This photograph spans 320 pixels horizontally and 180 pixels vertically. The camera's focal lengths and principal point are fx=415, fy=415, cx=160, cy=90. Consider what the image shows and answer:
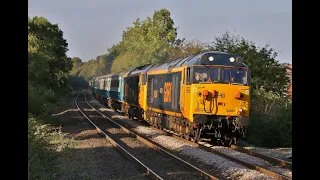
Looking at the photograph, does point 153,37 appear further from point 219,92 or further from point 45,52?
point 219,92

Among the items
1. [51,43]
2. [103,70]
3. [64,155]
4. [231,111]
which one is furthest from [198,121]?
[103,70]

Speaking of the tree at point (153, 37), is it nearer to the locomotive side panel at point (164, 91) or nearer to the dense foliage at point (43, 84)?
the dense foliage at point (43, 84)

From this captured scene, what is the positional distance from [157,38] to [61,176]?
48.2 meters

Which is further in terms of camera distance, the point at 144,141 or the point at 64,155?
the point at 144,141

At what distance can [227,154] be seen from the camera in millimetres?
13164

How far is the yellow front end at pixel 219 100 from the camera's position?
13.7 metres

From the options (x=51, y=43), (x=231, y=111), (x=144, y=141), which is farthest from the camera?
(x=51, y=43)

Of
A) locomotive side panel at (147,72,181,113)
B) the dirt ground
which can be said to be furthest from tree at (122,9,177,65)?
the dirt ground

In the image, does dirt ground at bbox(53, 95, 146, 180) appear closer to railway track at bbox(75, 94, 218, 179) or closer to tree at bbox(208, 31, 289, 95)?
railway track at bbox(75, 94, 218, 179)

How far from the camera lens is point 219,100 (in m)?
13.9

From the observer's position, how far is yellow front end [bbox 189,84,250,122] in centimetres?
1368

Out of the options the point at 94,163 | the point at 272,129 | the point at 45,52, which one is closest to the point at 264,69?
the point at 272,129

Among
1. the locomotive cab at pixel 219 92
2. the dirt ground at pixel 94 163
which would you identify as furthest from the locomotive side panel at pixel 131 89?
the locomotive cab at pixel 219 92
